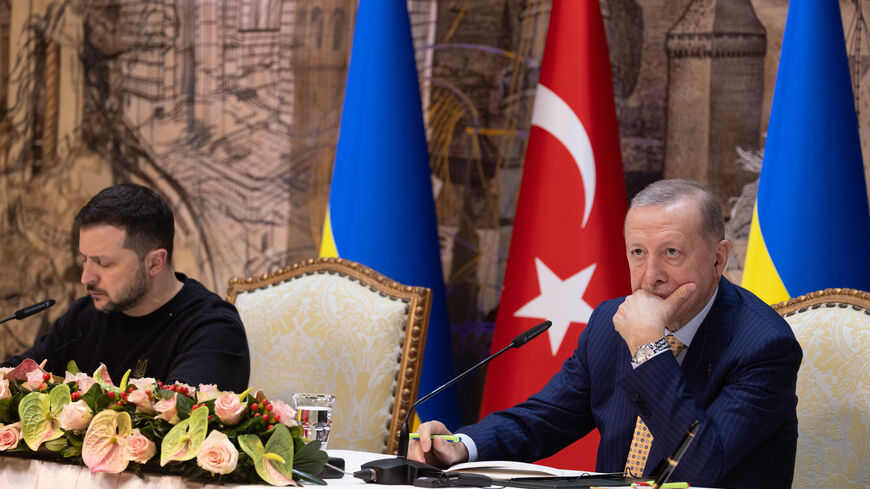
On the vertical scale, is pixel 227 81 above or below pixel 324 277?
above

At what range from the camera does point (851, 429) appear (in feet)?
7.35

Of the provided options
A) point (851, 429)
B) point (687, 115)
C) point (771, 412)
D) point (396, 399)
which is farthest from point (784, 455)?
point (687, 115)

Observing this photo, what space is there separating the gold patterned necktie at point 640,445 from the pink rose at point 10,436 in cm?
122

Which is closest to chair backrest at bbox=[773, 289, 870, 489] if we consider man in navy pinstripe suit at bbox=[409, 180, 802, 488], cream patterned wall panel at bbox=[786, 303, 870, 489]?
cream patterned wall panel at bbox=[786, 303, 870, 489]

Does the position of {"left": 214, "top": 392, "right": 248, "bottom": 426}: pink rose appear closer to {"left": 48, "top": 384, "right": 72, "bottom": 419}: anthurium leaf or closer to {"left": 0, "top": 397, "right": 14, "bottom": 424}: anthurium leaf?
{"left": 48, "top": 384, "right": 72, "bottom": 419}: anthurium leaf

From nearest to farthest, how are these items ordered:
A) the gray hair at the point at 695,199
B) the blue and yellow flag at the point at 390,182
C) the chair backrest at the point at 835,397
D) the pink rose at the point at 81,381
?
the pink rose at the point at 81,381 → the gray hair at the point at 695,199 → the chair backrest at the point at 835,397 → the blue and yellow flag at the point at 390,182

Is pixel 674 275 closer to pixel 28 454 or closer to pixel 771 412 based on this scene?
pixel 771 412

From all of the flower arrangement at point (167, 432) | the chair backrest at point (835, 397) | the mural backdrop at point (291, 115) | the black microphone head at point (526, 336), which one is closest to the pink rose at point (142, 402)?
the flower arrangement at point (167, 432)

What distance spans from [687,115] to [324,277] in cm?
159

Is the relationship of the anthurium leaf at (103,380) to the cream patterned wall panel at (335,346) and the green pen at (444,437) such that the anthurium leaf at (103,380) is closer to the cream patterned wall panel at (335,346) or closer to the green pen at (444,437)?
the green pen at (444,437)

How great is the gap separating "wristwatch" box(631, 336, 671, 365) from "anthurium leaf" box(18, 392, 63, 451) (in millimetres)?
1093


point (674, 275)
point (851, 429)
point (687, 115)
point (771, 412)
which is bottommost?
point (851, 429)

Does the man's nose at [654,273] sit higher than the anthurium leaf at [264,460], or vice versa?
the man's nose at [654,273]

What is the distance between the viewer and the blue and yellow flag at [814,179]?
294 centimetres
